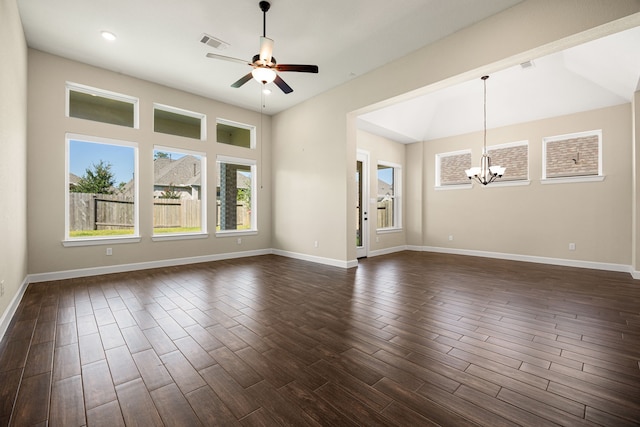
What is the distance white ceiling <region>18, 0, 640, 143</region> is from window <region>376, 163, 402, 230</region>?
2.03 meters

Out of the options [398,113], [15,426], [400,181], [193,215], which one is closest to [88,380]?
[15,426]

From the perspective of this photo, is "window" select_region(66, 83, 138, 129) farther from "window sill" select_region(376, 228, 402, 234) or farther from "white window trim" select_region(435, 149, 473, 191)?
"white window trim" select_region(435, 149, 473, 191)

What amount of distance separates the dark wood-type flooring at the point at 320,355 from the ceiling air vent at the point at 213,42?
3484 millimetres

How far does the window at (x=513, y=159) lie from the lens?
6.11 meters

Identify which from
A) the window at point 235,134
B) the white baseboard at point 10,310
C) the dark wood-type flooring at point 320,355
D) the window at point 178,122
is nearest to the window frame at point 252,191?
the window at point 235,134

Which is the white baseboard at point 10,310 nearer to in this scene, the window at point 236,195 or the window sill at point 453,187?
the window at point 236,195

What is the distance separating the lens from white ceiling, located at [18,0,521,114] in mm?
3178

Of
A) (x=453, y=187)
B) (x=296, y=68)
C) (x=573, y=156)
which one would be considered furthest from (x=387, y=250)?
(x=296, y=68)

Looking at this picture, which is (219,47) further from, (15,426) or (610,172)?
(610,172)

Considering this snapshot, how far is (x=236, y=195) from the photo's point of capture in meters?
6.48

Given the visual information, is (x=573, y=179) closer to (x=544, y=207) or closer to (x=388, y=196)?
(x=544, y=207)

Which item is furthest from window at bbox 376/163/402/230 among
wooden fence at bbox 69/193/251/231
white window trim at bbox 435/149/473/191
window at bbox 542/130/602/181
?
wooden fence at bbox 69/193/251/231

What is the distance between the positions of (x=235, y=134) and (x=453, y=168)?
571 centimetres

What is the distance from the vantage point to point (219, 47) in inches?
157
